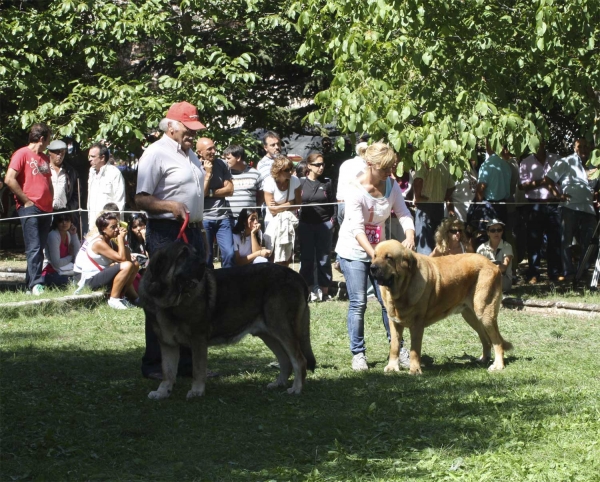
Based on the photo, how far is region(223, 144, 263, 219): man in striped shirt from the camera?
12.6 metres

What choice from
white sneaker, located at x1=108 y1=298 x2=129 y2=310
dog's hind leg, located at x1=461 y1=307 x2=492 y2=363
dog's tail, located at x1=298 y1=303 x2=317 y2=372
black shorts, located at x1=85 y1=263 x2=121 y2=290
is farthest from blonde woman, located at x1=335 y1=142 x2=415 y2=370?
black shorts, located at x1=85 y1=263 x2=121 y2=290

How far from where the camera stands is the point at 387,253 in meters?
7.70

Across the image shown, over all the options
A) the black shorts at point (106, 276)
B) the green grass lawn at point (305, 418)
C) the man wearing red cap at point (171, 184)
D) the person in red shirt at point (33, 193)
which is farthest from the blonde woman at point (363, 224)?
the person in red shirt at point (33, 193)

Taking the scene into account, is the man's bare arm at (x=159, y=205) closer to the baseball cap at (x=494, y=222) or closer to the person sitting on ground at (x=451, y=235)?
the person sitting on ground at (x=451, y=235)

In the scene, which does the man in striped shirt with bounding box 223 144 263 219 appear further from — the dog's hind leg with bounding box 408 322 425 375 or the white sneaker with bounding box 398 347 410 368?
the dog's hind leg with bounding box 408 322 425 375

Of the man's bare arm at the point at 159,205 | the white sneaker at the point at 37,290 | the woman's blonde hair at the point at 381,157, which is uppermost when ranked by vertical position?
the woman's blonde hair at the point at 381,157

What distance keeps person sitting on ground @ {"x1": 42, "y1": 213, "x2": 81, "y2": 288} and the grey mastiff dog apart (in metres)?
5.86

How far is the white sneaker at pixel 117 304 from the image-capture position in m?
11.5

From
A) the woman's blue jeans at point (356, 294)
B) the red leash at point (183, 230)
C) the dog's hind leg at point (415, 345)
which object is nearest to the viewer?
the red leash at point (183, 230)

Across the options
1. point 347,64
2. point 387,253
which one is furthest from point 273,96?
point 387,253

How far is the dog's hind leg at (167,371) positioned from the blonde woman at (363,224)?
5.89 feet

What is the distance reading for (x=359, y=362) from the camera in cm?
823

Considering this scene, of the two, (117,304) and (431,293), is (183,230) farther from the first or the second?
(117,304)

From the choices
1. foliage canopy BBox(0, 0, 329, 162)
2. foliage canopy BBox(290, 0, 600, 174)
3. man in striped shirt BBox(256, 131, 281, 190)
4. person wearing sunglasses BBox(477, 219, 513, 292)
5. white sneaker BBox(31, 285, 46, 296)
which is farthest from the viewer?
foliage canopy BBox(0, 0, 329, 162)
